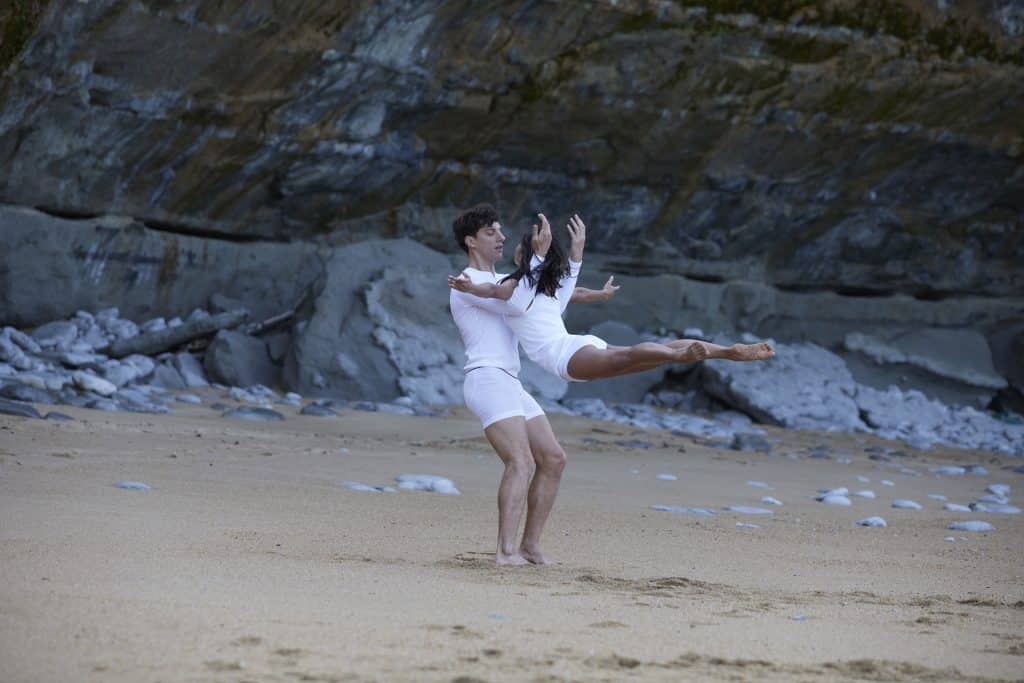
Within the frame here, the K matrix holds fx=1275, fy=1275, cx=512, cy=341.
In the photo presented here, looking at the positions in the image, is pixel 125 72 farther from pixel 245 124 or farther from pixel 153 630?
pixel 153 630

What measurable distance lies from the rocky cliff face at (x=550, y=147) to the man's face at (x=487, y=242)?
610 centimetres

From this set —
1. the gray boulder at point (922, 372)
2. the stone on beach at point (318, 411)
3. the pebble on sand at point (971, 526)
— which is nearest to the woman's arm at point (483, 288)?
the pebble on sand at point (971, 526)

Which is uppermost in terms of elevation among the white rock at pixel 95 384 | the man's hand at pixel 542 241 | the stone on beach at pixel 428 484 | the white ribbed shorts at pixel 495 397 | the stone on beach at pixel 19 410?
the man's hand at pixel 542 241

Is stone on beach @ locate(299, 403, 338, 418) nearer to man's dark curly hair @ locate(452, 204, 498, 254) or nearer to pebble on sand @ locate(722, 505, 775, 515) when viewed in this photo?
pebble on sand @ locate(722, 505, 775, 515)

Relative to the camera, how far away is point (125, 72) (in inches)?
424

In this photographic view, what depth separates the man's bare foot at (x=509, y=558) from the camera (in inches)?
179

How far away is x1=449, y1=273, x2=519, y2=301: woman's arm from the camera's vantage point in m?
4.84

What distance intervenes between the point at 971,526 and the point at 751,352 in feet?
7.31

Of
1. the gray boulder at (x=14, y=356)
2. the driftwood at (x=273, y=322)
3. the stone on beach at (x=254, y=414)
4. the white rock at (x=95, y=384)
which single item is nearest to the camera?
the stone on beach at (x=254, y=414)

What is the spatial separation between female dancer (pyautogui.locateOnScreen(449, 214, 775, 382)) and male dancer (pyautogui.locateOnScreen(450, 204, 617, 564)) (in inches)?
2.0

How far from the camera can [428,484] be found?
6477 mm

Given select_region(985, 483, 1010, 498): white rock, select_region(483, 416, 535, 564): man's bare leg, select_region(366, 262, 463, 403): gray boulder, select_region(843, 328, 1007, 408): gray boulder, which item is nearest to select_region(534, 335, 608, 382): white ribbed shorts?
select_region(483, 416, 535, 564): man's bare leg

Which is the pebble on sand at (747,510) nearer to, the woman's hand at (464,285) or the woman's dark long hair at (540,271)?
the woman's dark long hair at (540,271)

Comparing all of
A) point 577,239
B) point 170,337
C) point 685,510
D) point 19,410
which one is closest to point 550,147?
point 170,337
